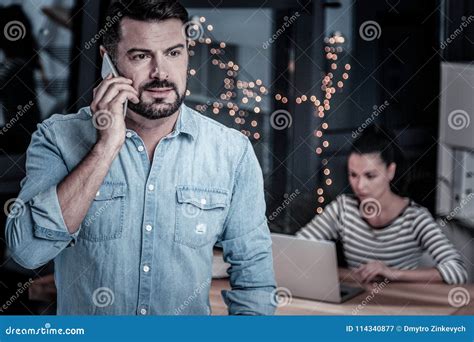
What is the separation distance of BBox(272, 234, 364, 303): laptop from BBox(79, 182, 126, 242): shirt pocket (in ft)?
1.49

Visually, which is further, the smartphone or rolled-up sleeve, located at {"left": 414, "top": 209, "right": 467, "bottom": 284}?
rolled-up sleeve, located at {"left": 414, "top": 209, "right": 467, "bottom": 284}

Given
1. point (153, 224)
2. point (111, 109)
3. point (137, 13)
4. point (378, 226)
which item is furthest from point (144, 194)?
point (378, 226)

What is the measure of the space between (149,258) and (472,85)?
1.11m

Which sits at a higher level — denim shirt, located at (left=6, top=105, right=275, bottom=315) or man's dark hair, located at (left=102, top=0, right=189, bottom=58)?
man's dark hair, located at (left=102, top=0, right=189, bottom=58)

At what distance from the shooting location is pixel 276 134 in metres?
2.59

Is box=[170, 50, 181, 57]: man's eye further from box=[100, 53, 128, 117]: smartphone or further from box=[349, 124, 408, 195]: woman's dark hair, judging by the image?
box=[349, 124, 408, 195]: woman's dark hair

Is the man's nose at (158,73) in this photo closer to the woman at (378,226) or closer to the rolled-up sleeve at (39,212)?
the rolled-up sleeve at (39,212)

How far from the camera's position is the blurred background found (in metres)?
2.52

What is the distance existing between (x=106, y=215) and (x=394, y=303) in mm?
908

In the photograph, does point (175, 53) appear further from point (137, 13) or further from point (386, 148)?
point (386, 148)

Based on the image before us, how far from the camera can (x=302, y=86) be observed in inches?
102

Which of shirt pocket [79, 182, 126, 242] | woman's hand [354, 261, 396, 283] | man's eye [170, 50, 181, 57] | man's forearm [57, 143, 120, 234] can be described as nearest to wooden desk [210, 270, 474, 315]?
woman's hand [354, 261, 396, 283]

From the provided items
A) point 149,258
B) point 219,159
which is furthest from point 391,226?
point 149,258

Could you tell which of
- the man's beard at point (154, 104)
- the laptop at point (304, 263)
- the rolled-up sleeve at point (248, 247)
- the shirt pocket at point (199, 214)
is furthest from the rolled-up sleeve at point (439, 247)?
the man's beard at point (154, 104)
